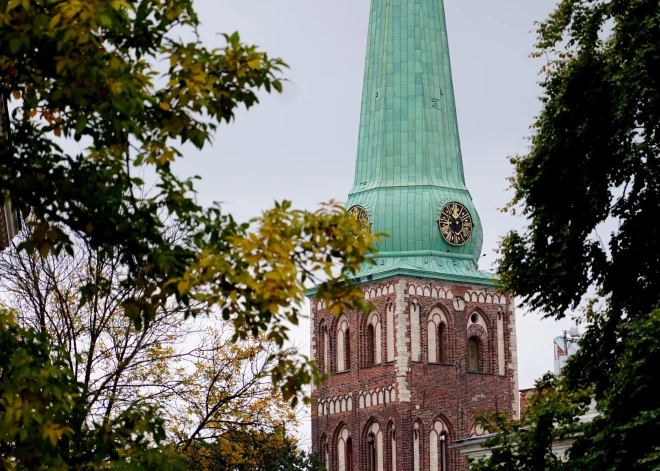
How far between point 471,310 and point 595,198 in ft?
166

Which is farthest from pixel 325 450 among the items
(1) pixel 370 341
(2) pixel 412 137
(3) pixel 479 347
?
(2) pixel 412 137

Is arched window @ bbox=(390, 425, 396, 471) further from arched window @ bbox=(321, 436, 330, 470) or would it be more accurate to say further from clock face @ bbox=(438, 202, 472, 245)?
A: clock face @ bbox=(438, 202, 472, 245)

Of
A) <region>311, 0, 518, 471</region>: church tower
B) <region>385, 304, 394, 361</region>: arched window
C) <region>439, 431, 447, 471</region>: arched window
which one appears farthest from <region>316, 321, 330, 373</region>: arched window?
<region>439, 431, 447, 471</region>: arched window

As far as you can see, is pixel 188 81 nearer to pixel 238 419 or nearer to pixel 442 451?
pixel 238 419

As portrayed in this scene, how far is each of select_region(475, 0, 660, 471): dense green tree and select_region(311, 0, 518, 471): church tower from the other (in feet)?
150

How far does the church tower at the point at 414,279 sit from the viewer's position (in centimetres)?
7450

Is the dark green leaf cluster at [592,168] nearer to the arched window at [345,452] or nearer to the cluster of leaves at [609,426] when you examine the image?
the cluster of leaves at [609,426]

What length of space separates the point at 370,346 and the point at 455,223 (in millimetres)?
7744

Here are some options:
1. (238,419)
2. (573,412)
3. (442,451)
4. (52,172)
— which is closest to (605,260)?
(573,412)

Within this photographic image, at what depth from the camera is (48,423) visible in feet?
34.7

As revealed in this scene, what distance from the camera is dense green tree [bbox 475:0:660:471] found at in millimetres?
25578

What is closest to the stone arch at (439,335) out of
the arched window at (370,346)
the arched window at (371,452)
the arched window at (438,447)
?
the arched window at (370,346)

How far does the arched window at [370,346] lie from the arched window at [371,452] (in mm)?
3718

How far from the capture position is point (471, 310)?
77188 mm
